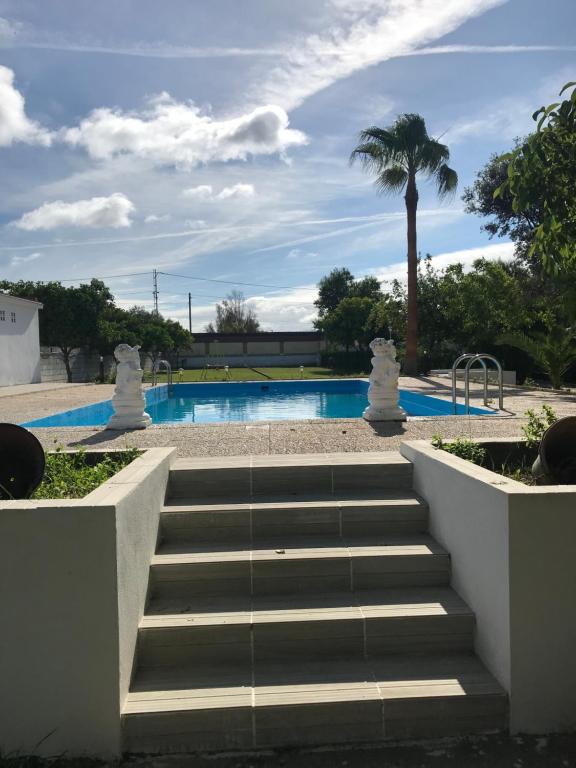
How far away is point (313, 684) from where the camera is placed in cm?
275

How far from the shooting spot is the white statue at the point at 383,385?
8164mm

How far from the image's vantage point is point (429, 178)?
20.1 m

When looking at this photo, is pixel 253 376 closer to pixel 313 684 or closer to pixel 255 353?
Answer: pixel 255 353

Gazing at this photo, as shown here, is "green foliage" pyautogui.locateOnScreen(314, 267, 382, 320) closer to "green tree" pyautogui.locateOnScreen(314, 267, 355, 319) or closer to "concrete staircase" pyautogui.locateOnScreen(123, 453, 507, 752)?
"green tree" pyautogui.locateOnScreen(314, 267, 355, 319)

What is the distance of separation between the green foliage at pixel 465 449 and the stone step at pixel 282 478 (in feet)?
0.99

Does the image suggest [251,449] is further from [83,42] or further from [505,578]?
[83,42]

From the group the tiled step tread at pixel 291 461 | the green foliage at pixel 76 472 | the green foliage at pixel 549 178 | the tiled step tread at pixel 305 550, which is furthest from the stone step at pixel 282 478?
the green foliage at pixel 549 178

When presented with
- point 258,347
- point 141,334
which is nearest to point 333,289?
point 258,347

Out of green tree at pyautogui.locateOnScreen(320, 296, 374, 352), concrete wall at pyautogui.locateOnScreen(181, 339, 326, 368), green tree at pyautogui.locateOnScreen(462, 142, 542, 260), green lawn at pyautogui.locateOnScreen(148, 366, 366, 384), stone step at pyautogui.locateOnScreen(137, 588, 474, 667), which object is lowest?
A: stone step at pyautogui.locateOnScreen(137, 588, 474, 667)

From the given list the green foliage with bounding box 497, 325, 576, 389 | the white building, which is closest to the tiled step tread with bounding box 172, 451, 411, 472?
the green foliage with bounding box 497, 325, 576, 389

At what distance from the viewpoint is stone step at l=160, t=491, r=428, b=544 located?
3.76m

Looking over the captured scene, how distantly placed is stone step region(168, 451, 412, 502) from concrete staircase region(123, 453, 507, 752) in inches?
1.3

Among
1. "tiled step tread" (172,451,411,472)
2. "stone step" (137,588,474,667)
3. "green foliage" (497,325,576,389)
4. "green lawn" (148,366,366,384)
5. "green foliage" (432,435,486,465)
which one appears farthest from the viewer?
"green lawn" (148,366,366,384)

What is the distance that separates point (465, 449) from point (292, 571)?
1652mm
